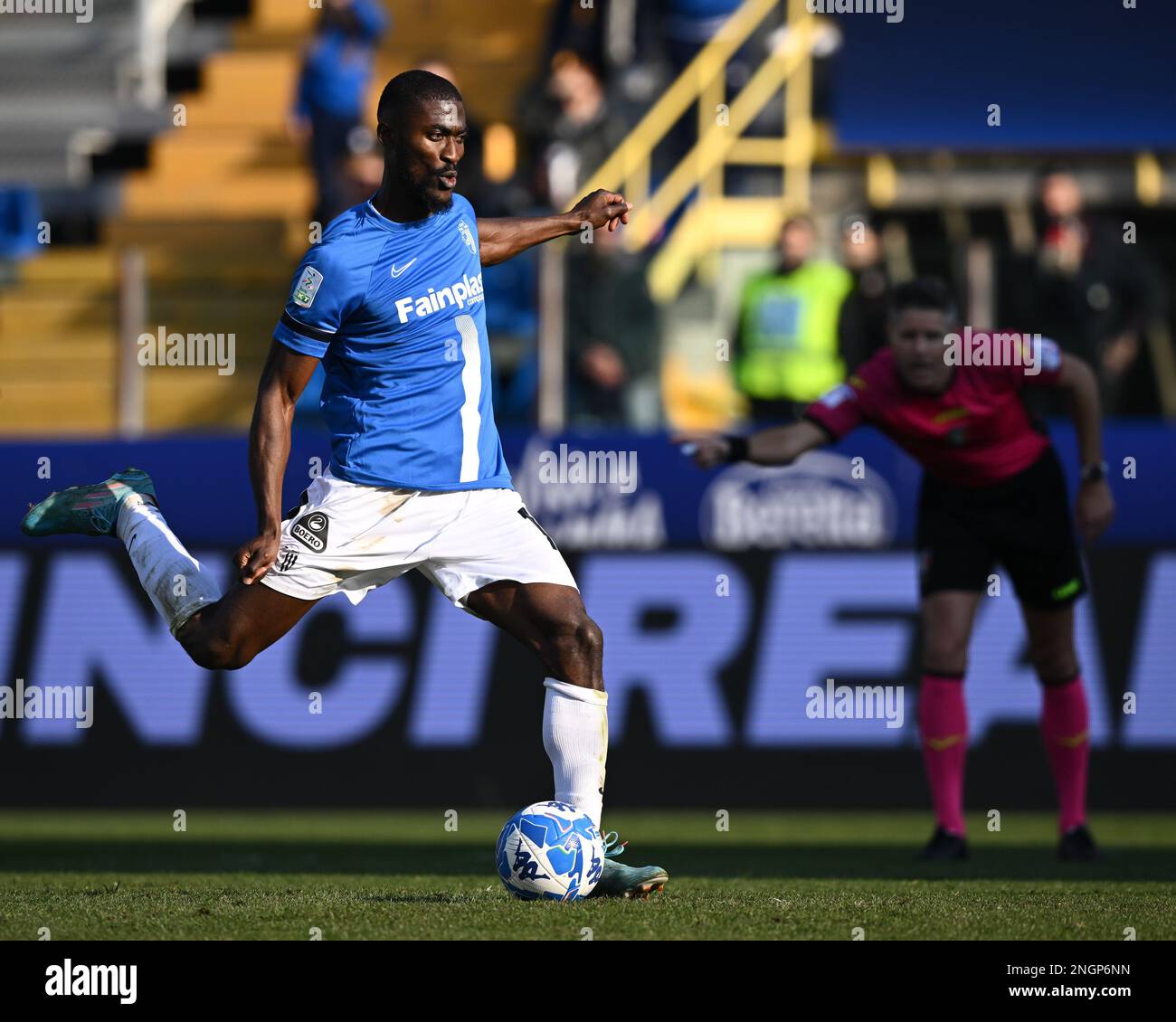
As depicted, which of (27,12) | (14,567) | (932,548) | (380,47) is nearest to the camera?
(932,548)

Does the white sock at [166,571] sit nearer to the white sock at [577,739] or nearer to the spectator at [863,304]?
the white sock at [577,739]

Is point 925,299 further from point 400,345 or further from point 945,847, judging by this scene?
point 400,345

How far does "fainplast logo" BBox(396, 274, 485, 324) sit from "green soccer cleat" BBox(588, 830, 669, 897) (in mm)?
1796

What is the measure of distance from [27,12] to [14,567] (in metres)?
8.66

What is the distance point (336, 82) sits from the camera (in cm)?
1555

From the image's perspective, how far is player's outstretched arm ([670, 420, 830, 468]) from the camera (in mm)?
8500

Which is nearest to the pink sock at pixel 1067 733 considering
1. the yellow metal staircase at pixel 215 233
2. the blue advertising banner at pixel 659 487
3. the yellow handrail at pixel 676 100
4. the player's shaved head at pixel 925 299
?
the player's shaved head at pixel 925 299

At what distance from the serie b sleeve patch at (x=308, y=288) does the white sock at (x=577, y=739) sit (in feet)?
4.75

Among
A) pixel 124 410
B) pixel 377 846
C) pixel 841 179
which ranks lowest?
pixel 377 846

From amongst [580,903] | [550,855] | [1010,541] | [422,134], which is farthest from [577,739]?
[1010,541]

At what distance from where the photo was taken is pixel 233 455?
12383 mm
